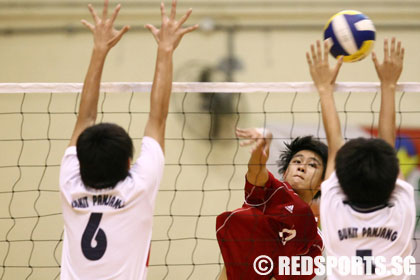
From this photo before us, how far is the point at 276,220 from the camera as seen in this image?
13.4 ft

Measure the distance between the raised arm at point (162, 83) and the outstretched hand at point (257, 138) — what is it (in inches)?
17.7

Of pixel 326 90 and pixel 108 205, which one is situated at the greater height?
pixel 326 90

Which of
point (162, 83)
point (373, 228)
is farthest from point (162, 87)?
point (373, 228)

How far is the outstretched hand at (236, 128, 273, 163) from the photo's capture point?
3.24 m

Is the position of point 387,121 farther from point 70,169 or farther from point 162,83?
point 70,169

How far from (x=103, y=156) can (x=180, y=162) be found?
170 inches

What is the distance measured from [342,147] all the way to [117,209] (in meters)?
0.97

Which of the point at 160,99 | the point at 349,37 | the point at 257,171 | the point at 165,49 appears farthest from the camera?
the point at 257,171

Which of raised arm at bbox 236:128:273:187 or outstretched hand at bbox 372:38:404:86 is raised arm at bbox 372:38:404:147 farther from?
raised arm at bbox 236:128:273:187

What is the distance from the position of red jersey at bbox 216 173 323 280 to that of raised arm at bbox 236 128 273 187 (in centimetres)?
9

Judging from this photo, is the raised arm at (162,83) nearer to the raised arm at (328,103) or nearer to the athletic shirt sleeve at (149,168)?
the athletic shirt sleeve at (149,168)

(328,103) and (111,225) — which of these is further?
(328,103)

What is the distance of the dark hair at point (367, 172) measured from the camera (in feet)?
8.62

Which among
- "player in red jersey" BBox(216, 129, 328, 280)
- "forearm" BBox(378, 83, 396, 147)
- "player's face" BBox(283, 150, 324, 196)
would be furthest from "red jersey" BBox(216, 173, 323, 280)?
"forearm" BBox(378, 83, 396, 147)
